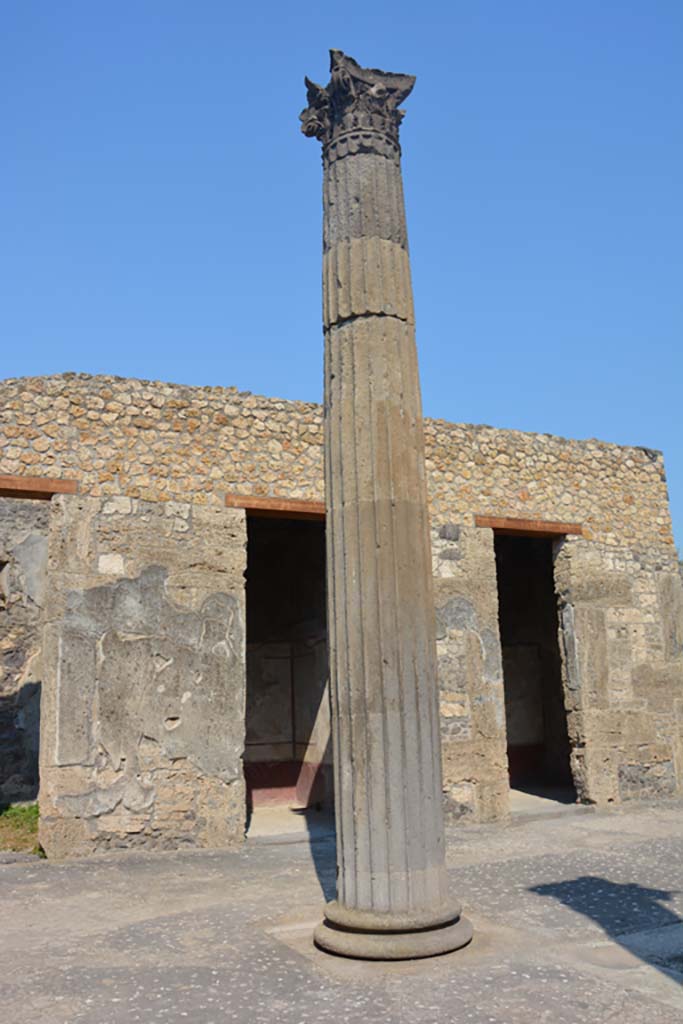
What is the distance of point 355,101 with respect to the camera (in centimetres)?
464

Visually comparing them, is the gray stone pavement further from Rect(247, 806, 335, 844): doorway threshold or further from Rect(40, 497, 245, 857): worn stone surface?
Rect(247, 806, 335, 844): doorway threshold

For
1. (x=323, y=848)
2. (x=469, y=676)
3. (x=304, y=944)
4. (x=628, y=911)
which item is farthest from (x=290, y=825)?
(x=304, y=944)

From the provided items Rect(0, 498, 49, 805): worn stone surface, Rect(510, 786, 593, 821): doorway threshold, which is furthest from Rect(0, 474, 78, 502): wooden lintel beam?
Rect(510, 786, 593, 821): doorway threshold

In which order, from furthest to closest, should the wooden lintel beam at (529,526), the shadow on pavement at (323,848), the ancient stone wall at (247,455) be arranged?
1. the wooden lintel beam at (529,526)
2. the ancient stone wall at (247,455)
3. the shadow on pavement at (323,848)

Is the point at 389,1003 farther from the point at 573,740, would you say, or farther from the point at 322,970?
the point at 573,740

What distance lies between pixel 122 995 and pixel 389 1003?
998 millimetres

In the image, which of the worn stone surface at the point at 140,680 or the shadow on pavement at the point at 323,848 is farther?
the worn stone surface at the point at 140,680

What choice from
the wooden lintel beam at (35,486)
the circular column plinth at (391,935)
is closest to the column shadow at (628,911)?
the circular column plinth at (391,935)

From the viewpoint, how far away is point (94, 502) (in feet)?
22.1

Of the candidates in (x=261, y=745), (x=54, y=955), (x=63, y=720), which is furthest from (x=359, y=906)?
(x=261, y=745)

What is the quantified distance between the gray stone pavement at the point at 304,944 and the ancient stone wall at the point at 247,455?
9.31 feet

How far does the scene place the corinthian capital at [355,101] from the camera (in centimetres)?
462

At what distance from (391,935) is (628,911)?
1.49 meters

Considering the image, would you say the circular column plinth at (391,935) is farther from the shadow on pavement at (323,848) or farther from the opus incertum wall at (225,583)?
the opus incertum wall at (225,583)
